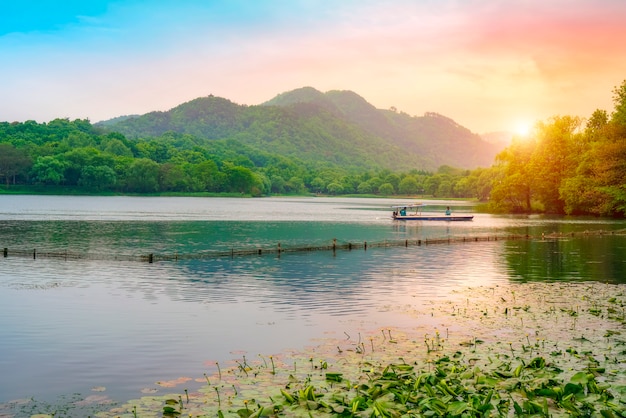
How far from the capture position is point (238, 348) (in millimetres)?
23172

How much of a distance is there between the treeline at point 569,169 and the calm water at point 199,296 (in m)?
37.2

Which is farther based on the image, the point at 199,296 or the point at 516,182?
the point at 516,182

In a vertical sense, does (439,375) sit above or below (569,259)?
above

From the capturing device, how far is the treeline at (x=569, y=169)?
106m

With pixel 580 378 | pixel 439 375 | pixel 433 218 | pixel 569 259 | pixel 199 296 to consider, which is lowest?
pixel 569 259

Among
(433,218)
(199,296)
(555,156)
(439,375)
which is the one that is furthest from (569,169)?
(439,375)

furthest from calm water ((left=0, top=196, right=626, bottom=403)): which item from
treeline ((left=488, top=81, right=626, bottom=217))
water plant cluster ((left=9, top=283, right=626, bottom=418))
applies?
treeline ((left=488, top=81, right=626, bottom=217))

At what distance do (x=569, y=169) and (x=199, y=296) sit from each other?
116315 mm

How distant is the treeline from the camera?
348 feet

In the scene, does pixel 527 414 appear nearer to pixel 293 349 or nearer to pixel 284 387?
pixel 284 387

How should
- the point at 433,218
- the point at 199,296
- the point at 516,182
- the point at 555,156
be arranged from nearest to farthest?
1. the point at 199,296
2. the point at 433,218
3. the point at 555,156
4. the point at 516,182

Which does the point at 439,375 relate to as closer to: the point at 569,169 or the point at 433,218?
the point at 433,218

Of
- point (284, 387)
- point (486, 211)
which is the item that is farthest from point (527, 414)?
point (486, 211)

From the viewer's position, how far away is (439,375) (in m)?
17.5
